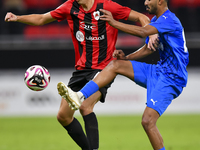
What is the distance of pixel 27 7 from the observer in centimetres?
1561

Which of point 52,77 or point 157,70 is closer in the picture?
point 157,70

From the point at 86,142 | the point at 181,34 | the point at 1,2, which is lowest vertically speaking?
the point at 1,2

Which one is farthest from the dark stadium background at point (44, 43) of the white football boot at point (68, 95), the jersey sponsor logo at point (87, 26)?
the white football boot at point (68, 95)

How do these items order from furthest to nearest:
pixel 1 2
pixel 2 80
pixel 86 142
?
1. pixel 1 2
2. pixel 2 80
3. pixel 86 142

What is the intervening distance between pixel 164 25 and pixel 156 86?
2.51ft

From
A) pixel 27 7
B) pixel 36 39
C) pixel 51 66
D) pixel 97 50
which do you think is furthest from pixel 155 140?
pixel 27 7

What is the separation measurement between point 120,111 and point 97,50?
8.58 m

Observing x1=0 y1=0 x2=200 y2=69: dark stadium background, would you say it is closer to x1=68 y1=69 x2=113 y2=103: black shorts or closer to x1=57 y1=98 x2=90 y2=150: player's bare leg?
x1=68 y1=69 x2=113 y2=103: black shorts

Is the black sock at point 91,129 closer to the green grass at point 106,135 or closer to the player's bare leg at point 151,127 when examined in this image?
the player's bare leg at point 151,127

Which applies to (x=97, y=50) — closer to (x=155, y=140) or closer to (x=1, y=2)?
(x=155, y=140)

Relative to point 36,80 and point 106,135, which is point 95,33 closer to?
point 36,80

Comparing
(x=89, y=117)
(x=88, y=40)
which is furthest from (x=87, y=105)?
(x=88, y=40)

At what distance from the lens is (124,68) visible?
4762 millimetres

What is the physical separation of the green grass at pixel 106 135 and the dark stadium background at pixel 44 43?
81.8 inches
